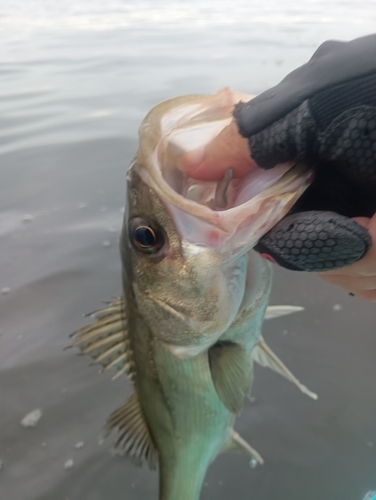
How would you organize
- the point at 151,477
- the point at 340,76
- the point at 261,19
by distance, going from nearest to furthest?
the point at 340,76 → the point at 151,477 → the point at 261,19

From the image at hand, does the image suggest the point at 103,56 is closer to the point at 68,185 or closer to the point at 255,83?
the point at 255,83

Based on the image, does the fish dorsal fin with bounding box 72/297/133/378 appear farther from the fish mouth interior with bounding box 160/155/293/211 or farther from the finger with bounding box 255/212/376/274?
the finger with bounding box 255/212/376/274

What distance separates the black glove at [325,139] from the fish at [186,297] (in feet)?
0.17

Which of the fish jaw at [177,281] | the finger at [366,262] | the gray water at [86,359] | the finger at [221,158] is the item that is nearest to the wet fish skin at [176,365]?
the fish jaw at [177,281]

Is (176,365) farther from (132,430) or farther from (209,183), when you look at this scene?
(209,183)

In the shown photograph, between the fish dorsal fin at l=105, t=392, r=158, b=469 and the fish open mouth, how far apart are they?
82 cm

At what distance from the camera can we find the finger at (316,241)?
0.92 metres

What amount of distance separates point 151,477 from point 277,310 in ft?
2.89

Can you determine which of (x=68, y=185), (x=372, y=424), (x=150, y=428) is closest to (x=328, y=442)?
(x=372, y=424)

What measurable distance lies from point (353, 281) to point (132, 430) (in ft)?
3.00

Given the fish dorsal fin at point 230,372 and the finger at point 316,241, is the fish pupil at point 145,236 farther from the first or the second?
the fish dorsal fin at point 230,372

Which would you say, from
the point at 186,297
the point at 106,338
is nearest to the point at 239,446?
the point at 106,338

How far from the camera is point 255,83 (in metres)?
5.89

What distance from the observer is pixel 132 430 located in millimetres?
1590
